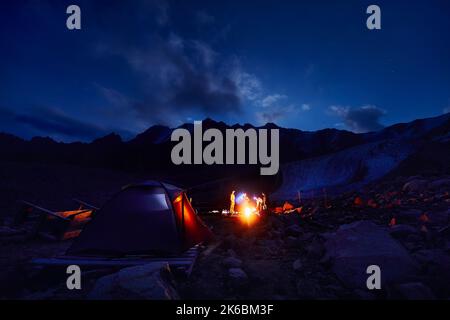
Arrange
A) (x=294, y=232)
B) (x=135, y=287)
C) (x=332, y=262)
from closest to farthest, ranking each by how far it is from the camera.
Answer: (x=135, y=287)
(x=332, y=262)
(x=294, y=232)

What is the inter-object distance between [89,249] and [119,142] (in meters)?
48.4

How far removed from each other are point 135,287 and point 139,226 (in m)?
2.10

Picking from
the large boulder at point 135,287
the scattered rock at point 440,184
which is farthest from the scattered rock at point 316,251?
the scattered rock at point 440,184

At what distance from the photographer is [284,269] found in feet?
16.4

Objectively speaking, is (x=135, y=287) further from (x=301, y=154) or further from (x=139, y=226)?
(x=301, y=154)

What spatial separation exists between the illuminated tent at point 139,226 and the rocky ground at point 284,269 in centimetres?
64

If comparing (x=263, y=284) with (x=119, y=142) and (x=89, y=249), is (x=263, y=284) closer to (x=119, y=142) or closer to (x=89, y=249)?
(x=89, y=249)

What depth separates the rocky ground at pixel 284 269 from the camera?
364cm

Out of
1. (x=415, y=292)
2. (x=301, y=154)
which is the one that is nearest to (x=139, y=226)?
(x=415, y=292)

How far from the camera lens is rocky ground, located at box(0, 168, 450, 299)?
11.9 ft

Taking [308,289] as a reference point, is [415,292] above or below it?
above

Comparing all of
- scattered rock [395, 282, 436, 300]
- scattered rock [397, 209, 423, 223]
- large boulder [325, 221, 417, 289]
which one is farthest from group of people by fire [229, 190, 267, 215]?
scattered rock [395, 282, 436, 300]

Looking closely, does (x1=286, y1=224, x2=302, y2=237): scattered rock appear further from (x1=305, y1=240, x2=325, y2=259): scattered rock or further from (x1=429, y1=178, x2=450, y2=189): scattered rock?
(x1=429, y1=178, x2=450, y2=189): scattered rock
